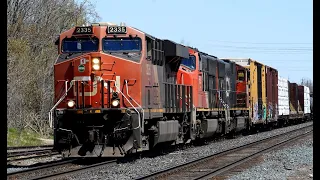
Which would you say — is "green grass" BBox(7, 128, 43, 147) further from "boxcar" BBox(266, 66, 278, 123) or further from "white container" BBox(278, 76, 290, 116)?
"white container" BBox(278, 76, 290, 116)

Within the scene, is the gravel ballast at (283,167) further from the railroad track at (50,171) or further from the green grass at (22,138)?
the green grass at (22,138)

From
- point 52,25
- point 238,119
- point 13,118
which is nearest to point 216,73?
point 238,119

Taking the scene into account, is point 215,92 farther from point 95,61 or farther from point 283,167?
point 95,61

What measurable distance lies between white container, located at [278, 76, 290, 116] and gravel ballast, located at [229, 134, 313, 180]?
21.8 m

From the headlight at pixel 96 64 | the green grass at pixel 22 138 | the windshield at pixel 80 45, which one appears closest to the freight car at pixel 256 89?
the green grass at pixel 22 138

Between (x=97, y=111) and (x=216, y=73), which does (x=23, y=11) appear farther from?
(x=97, y=111)

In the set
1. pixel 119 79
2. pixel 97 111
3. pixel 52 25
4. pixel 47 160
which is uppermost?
pixel 52 25

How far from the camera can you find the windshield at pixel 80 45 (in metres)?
14.3

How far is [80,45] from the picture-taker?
14422mm

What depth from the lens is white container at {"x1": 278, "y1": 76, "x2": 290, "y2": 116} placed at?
39378mm

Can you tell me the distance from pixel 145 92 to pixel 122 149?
1.85 meters

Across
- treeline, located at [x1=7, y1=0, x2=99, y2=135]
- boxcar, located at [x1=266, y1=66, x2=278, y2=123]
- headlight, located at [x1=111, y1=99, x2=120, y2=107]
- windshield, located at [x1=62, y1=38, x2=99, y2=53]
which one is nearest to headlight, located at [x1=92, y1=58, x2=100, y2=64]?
windshield, located at [x1=62, y1=38, x2=99, y2=53]

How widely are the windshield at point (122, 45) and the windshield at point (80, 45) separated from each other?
0.27 metres
